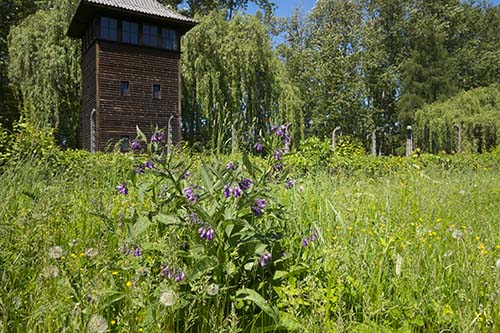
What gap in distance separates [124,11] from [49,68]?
403 centimetres

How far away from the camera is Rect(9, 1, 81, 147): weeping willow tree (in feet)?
55.0

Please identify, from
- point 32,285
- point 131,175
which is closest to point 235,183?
point 131,175

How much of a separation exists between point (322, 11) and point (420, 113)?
1109 cm

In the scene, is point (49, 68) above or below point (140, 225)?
above

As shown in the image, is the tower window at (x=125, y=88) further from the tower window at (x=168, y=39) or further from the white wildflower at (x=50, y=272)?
the white wildflower at (x=50, y=272)

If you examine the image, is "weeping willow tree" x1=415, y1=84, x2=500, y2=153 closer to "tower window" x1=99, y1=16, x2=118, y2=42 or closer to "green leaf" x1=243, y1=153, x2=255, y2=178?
"tower window" x1=99, y1=16, x2=118, y2=42

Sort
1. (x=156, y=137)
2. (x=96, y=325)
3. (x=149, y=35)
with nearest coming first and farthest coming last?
(x=96, y=325)
(x=156, y=137)
(x=149, y=35)

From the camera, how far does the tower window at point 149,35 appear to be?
1684cm

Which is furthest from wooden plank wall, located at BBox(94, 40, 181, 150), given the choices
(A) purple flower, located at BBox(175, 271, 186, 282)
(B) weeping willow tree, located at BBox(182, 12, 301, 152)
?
(A) purple flower, located at BBox(175, 271, 186, 282)

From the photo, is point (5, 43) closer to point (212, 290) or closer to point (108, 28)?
point (108, 28)

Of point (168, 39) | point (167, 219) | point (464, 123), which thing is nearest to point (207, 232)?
point (167, 219)

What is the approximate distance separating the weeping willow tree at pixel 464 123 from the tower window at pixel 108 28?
15624 millimetres

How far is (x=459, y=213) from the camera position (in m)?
3.62

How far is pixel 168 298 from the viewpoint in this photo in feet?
4.24
